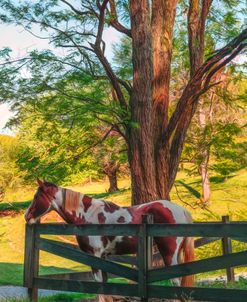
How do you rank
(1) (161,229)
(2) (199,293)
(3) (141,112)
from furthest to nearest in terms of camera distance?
(3) (141,112)
(1) (161,229)
(2) (199,293)

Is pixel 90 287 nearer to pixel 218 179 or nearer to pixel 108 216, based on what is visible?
pixel 108 216

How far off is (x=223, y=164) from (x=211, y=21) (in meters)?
6.14

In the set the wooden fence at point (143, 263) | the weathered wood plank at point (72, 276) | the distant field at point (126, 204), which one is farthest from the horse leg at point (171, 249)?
the distant field at point (126, 204)

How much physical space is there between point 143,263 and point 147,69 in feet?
19.4

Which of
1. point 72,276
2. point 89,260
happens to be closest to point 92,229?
point 89,260

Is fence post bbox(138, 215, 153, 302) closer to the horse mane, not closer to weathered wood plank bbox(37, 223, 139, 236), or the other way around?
weathered wood plank bbox(37, 223, 139, 236)

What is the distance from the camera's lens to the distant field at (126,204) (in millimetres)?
20250

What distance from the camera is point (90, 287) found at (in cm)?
691

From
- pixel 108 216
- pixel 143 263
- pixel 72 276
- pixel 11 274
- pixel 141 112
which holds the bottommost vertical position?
pixel 11 274

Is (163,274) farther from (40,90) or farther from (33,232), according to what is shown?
(40,90)

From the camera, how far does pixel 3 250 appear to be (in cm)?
2578

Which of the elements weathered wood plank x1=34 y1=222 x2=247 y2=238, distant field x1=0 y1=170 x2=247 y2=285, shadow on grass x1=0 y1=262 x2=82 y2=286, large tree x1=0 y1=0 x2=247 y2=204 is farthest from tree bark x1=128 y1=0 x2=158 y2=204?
distant field x1=0 y1=170 x2=247 y2=285

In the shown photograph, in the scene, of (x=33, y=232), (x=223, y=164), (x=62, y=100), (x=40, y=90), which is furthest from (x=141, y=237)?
(x=223, y=164)

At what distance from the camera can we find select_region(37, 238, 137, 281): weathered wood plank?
255 inches
